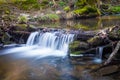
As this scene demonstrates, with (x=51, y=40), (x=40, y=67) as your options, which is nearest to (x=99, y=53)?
(x=40, y=67)

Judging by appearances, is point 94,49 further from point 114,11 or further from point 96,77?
point 114,11

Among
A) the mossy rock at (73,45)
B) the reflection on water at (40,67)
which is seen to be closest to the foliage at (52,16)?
the reflection on water at (40,67)

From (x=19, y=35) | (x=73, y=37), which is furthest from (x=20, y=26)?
(x=73, y=37)

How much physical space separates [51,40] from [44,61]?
2.59 meters

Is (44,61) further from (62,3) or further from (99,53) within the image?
(62,3)

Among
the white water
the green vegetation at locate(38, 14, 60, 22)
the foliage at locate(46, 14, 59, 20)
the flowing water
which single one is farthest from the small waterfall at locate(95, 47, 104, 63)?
the foliage at locate(46, 14, 59, 20)

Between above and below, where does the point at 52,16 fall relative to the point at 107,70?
above

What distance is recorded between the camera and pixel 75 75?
10047 millimetres

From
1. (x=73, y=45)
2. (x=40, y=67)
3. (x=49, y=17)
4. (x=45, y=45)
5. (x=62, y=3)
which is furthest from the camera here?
(x=62, y=3)

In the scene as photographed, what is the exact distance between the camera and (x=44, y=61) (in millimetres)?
12367

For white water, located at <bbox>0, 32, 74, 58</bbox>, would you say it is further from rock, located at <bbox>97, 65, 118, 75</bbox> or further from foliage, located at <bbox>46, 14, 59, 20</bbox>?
foliage, located at <bbox>46, 14, 59, 20</bbox>

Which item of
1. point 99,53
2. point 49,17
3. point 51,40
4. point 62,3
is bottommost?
point 99,53

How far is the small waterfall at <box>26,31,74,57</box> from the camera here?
13938 millimetres

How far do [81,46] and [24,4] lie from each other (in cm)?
Answer: 1458
